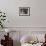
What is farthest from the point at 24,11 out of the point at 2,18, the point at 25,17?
the point at 2,18

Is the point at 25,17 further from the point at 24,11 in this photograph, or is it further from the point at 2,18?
the point at 2,18

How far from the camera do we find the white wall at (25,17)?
12.9 ft

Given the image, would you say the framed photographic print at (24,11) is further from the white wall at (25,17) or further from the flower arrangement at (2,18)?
the flower arrangement at (2,18)

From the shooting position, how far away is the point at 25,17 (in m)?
3.96

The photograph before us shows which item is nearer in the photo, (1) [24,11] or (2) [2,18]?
(2) [2,18]

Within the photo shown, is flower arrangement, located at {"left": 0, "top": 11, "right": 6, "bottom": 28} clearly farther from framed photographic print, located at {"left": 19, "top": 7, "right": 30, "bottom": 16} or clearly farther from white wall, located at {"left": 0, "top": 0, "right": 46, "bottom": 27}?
framed photographic print, located at {"left": 19, "top": 7, "right": 30, "bottom": 16}

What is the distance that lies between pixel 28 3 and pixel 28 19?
450 mm

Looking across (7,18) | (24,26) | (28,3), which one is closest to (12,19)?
(7,18)

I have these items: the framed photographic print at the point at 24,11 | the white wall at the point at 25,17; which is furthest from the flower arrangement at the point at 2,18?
the framed photographic print at the point at 24,11

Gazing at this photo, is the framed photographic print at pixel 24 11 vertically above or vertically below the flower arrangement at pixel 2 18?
above

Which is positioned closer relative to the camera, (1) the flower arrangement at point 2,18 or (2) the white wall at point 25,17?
(1) the flower arrangement at point 2,18

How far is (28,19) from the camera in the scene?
3959 mm

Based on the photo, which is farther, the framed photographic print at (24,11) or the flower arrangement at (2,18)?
the framed photographic print at (24,11)

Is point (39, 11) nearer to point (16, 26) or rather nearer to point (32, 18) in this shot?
point (32, 18)
